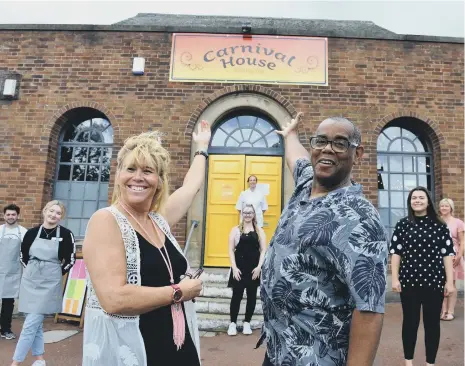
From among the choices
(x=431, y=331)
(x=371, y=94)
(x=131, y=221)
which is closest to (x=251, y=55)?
(x=371, y=94)

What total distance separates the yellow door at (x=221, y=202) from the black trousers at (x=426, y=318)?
4.24m

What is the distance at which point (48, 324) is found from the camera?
5730 millimetres

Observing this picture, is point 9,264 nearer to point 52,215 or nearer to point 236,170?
point 52,215

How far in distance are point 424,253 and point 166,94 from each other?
580 centimetres

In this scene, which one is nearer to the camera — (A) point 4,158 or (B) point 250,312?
(B) point 250,312

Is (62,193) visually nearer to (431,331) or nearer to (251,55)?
(251,55)

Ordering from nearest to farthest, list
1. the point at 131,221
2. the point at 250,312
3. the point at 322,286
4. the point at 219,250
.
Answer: the point at 322,286, the point at 131,221, the point at 250,312, the point at 219,250

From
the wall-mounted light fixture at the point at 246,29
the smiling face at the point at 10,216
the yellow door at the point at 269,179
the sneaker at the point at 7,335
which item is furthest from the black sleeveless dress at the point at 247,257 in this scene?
the wall-mounted light fixture at the point at 246,29

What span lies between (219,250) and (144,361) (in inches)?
233

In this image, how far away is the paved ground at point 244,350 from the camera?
4.10 meters

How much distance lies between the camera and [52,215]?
4219 mm

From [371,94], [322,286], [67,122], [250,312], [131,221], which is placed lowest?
[250,312]

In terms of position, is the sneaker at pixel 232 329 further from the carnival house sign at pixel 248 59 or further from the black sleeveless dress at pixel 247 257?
the carnival house sign at pixel 248 59

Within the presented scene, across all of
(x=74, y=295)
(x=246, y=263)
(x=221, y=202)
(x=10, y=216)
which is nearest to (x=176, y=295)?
(x=246, y=263)
